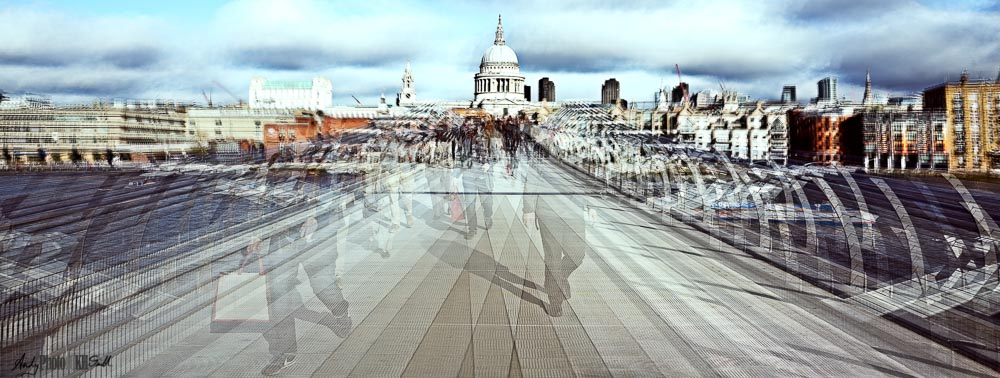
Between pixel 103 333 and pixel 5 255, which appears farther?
pixel 5 255

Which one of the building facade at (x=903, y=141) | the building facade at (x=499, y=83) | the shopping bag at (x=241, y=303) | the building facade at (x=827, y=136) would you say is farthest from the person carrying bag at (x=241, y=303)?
the building facade at (x=499, y=83)

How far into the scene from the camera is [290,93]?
10481 centimetres

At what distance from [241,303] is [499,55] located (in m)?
141

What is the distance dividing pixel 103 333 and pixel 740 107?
88.7m

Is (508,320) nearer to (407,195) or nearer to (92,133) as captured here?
(407,195)

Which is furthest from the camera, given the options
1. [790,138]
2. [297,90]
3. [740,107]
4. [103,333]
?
[297,90]

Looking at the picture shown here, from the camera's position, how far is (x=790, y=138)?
7238 centimetres

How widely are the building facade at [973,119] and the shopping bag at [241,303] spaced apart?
6071 centimetres

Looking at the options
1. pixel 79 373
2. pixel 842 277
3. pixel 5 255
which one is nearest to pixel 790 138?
pixel 842 277

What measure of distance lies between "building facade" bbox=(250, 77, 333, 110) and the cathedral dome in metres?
49.1

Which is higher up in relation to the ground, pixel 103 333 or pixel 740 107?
pixel 740 107

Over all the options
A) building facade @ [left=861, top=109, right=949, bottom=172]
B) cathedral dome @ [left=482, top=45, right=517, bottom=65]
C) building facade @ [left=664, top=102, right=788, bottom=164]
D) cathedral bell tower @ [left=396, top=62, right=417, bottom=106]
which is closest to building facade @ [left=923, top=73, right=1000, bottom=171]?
building facade @ [left=861, top=109, right=949, bottom=172]

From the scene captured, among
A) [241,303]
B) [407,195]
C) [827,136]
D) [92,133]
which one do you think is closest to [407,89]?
[92,133]

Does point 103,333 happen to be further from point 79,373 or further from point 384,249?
point 384,249
